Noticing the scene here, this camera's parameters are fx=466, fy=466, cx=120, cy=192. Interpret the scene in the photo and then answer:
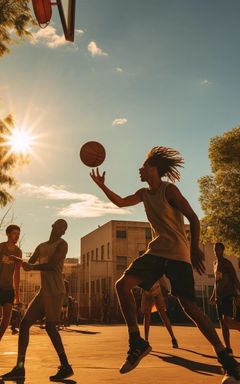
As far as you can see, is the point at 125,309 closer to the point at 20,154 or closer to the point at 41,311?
the point at 41,311

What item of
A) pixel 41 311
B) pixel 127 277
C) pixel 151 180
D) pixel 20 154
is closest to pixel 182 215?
pixel 151 180

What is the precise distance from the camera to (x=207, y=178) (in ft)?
101

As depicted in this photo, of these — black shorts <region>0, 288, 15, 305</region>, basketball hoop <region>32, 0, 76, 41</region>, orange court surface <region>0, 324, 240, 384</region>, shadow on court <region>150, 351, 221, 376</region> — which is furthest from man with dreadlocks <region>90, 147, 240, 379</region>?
basketball hoop <region>32, 0, 76, 41</region>

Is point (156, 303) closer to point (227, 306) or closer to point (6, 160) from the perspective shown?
point (227, 306)

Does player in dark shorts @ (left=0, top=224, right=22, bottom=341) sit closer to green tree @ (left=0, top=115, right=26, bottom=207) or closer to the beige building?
green tree @ (left=0, top=115, right=26, bottom=207)

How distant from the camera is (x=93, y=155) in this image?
560 centimetres

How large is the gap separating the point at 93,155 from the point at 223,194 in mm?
24716

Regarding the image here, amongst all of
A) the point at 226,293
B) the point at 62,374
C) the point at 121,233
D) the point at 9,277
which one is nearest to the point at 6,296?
the point at 9,277

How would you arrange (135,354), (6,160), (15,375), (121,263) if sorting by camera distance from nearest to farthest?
(135,354)
(15,375)
(6,160)
(121,263)

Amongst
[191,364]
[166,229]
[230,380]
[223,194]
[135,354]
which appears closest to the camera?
[230,380]

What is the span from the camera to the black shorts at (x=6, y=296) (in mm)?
7098

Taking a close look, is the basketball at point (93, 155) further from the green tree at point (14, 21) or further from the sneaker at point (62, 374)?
the green tree at point (14, 21)

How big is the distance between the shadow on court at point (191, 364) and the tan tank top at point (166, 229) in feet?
6.67

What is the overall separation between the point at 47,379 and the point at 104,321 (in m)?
23.5
